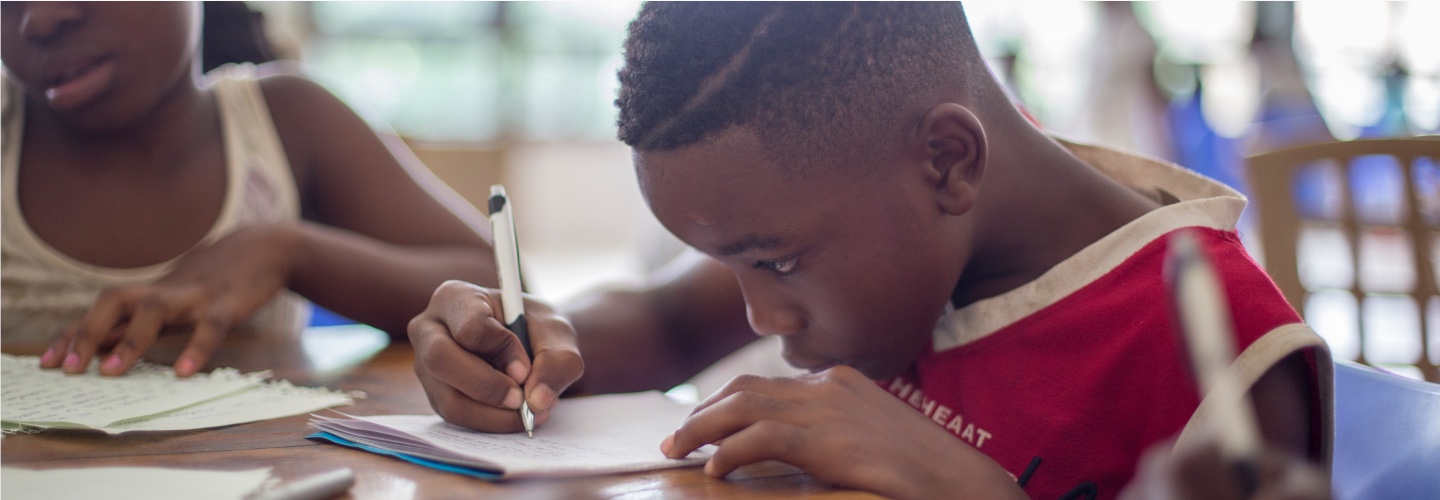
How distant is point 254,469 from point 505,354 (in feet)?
0.61

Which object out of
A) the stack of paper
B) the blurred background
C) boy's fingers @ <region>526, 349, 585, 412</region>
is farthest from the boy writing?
the blurred background

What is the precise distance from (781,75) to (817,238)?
0.37ft

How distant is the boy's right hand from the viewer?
0.64 meters

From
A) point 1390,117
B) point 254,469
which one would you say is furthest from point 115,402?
point 1390,117

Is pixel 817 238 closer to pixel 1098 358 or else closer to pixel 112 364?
pixel 1098 358

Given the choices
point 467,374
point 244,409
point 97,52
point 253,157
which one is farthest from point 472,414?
point 253,157

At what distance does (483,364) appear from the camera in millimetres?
645

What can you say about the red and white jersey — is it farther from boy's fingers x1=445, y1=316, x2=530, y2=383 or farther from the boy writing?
boy's fingers x1=445, y1=316, x2=530, y2=383

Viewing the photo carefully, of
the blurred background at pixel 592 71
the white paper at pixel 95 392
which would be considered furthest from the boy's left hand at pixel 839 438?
the blurred background at pixel 592 71

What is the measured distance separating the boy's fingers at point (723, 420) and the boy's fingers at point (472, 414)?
0.14m

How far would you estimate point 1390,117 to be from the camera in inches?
206

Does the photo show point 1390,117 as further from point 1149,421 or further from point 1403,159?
point 1149,421

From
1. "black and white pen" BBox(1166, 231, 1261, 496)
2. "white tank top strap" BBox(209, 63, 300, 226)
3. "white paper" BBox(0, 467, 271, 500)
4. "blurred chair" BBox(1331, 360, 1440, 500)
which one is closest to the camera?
"black and white pen" BBox(1166, 231, 1261, 496)

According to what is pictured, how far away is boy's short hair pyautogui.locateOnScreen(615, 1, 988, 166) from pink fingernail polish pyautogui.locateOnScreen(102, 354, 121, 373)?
473 mm
